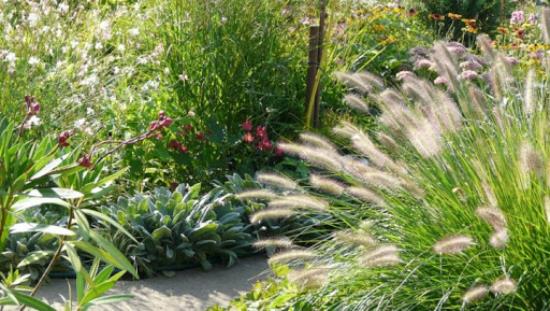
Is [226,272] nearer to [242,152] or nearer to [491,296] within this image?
[242,152]

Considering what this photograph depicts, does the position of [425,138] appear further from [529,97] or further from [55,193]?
[55,193]

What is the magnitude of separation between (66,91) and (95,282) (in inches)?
130

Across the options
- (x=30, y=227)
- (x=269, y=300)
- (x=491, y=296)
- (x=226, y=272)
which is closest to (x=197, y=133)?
(x=226, y=272)

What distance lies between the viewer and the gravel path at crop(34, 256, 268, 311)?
4355 mm

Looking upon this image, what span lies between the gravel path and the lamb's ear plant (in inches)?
30.8

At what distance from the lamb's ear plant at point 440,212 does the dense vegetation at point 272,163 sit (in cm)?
1

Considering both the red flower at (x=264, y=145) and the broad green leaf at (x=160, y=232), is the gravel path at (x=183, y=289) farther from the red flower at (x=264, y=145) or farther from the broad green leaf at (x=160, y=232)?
the red flower at (x=264, y=145)

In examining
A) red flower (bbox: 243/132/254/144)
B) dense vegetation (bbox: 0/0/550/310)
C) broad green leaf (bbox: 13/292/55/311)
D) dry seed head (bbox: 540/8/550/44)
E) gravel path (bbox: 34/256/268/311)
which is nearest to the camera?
broad green leaf (bbox: 13/292/55/311)

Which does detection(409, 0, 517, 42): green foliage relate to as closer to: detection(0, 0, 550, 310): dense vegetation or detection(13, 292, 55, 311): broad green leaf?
detection(0, 0, 550, 310): dense vegetation

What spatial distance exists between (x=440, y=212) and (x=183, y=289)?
1.72 m

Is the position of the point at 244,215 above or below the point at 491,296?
below

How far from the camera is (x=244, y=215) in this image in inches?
209

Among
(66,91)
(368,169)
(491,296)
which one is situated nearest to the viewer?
(491,296)

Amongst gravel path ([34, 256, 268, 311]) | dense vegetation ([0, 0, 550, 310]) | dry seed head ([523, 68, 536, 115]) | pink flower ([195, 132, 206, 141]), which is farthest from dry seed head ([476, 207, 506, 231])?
pink flower ([195, 132, 206, 141])
